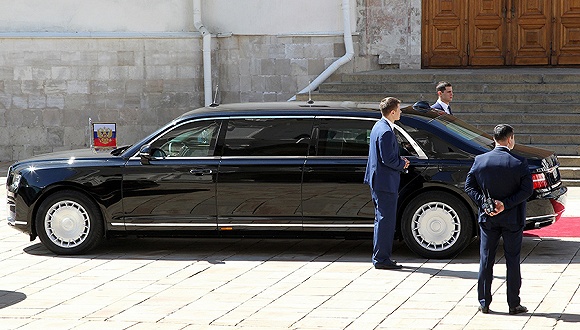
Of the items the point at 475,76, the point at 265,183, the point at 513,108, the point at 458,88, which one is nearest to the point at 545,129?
the point at 513,108

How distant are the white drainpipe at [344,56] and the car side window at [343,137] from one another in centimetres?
838

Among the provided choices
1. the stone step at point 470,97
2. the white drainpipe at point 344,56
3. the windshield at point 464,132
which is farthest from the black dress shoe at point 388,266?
the white drainpipe at point 344,56

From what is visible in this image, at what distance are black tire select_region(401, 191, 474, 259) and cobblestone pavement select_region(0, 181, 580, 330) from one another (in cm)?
15

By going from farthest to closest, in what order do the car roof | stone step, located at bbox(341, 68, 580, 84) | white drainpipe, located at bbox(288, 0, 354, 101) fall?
white drainpipe, located at bbox(288, 0, 354, 101) < stone step, located at bbox(341, 68, 580, 84) < the car roof

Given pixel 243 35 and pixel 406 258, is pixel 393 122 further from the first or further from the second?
pixel 243 35

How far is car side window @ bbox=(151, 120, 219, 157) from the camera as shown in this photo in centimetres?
1134

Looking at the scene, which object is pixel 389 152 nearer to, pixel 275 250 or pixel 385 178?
pixel 385 178

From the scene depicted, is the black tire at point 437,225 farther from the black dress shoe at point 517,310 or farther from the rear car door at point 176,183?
the black dress shoe at point 517,310

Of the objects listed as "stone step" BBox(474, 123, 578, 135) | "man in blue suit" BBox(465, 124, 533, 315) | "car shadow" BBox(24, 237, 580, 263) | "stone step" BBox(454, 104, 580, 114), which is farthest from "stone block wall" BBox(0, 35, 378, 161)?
"man in blue suit" BBox(465, 124, 533, 315)

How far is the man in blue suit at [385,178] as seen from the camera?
407 inches

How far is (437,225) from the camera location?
10.8 m

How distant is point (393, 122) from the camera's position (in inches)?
416

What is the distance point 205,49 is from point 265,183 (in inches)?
376

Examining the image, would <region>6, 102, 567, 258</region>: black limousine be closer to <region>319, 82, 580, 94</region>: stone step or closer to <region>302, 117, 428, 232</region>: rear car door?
<region>302, 117, 428, 232</region>: rear car door
